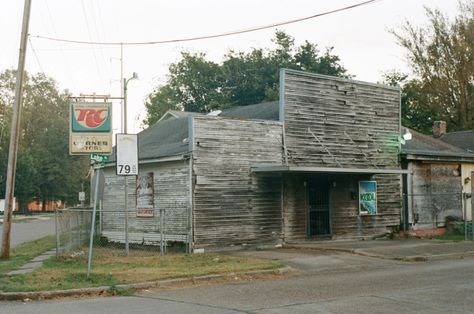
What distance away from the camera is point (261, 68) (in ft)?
170

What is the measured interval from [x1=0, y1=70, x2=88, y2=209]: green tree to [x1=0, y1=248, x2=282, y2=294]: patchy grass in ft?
200

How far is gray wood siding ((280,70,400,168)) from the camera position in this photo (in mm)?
21172

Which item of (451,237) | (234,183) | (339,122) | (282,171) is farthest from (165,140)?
(451,237)

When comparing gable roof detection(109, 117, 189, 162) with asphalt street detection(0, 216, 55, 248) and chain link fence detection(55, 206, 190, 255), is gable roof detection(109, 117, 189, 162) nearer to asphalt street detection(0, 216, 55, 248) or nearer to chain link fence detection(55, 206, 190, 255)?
chain link fence detection(55, 206, 190, 255)

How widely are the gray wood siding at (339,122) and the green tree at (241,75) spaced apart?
77.9 feet

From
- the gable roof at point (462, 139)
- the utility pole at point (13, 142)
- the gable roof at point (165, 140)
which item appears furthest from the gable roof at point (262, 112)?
the gable roof at point (462, 139)

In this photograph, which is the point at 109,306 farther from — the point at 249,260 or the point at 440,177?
the point at 440,177

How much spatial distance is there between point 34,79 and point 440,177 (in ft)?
213

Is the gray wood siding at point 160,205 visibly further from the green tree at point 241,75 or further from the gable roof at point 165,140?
Result: the green tree at point 241,75

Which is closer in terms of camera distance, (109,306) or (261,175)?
(109,306)

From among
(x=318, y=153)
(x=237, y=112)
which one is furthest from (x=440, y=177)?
(x=237, y=112)

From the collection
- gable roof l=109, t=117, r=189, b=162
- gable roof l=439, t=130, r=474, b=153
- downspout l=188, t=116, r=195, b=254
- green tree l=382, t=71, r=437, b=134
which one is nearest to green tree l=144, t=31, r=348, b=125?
green tree l=382, t=71, r=437, b=134

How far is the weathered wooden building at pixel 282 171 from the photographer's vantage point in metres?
19.1

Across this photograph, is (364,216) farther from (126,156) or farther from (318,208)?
(126,156)
